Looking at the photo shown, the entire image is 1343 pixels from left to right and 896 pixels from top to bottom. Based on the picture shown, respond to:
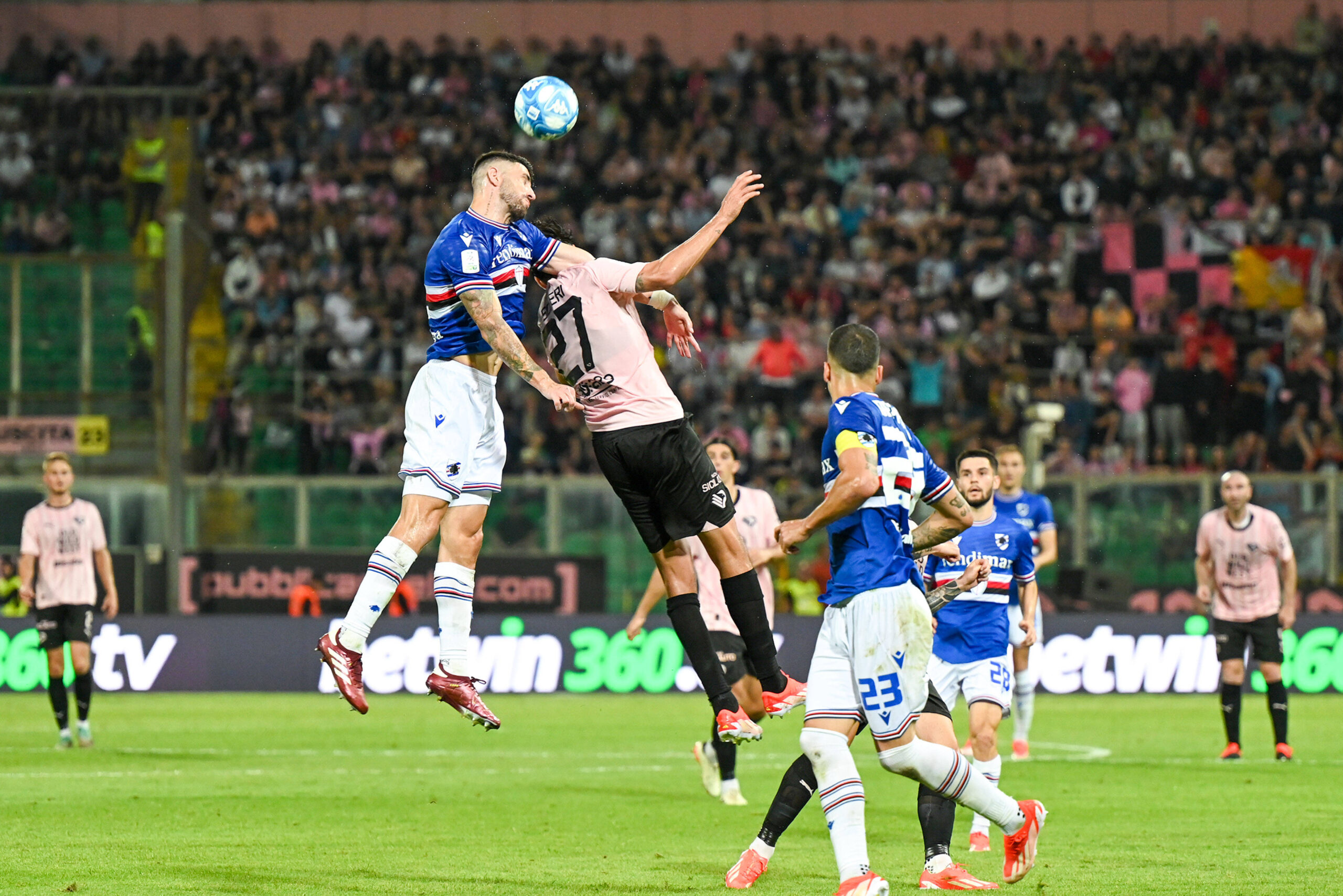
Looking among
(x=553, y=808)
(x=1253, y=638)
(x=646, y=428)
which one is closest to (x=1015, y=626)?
(x=553, y=808)

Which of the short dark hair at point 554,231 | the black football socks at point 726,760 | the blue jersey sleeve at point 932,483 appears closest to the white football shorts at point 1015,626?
the black football socks at point 726,760

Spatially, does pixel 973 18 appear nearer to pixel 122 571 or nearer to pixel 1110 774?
pixel 122 571

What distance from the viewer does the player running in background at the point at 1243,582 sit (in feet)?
55.2

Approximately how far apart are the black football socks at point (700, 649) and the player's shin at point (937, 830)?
1113 mm

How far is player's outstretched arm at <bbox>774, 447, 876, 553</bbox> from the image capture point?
307 inches

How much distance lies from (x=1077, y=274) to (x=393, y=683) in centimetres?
1298

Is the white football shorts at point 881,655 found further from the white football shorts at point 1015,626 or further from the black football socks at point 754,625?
the white football shorts at point 1015,626

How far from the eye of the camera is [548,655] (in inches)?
913

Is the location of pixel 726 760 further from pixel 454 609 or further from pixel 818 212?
pixel 818 212

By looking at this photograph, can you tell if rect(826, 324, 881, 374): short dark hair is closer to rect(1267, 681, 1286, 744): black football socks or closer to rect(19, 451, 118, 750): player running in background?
rect(1267, 681, 1286, 744): black football socks

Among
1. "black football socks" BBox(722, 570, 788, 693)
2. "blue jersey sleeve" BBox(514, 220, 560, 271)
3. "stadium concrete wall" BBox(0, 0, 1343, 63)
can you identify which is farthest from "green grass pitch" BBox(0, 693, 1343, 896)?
"stadium concrete wall" BBox(0, 0, 1343, 63)

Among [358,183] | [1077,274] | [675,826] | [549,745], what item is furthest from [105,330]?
[675,826]

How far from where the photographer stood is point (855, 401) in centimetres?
816

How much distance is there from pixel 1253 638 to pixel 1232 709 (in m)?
0.88
